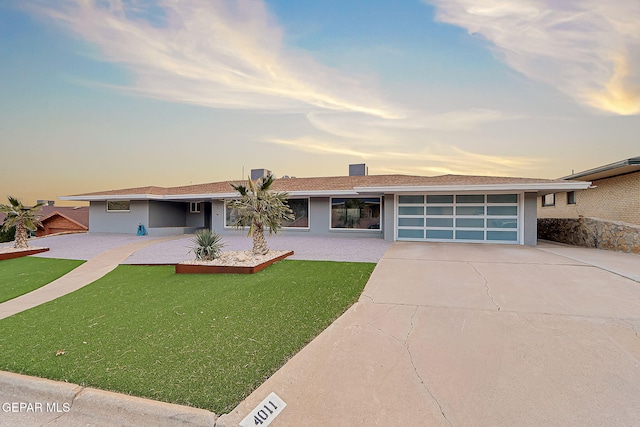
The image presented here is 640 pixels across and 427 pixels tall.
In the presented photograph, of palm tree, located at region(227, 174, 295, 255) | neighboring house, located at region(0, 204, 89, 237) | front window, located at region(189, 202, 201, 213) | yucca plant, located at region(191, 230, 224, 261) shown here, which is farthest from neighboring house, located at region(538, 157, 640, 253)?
neighboring house, located at region(0, 204, 89, 237)

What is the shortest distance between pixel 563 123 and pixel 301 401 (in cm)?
1655

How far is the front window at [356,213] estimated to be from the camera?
1548 centimetres

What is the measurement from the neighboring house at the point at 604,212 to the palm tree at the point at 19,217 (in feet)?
78.2

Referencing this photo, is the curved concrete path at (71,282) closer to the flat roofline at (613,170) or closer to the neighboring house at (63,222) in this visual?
the flat roofline at (613,170)

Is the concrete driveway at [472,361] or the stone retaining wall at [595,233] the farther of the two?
the stone retaining wall at [595,233]

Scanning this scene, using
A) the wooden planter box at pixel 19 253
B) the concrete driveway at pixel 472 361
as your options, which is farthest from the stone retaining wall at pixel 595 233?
the wooden planter box at pixel 19 253

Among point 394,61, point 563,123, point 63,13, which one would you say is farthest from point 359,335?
point 563,123

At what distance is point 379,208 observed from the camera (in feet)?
50.6

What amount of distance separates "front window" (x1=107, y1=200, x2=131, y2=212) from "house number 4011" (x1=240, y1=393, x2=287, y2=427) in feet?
65.1

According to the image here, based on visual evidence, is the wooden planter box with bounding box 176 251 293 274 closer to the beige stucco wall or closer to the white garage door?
the white garage door

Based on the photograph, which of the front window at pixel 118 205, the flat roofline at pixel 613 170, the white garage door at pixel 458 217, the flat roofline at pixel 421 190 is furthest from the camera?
the front window at pixel 118 205

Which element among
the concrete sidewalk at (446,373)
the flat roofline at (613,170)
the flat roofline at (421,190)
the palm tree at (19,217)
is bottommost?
the concrete sidewalk at (446,373)

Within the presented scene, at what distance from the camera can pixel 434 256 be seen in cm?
945

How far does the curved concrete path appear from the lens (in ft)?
19.3
